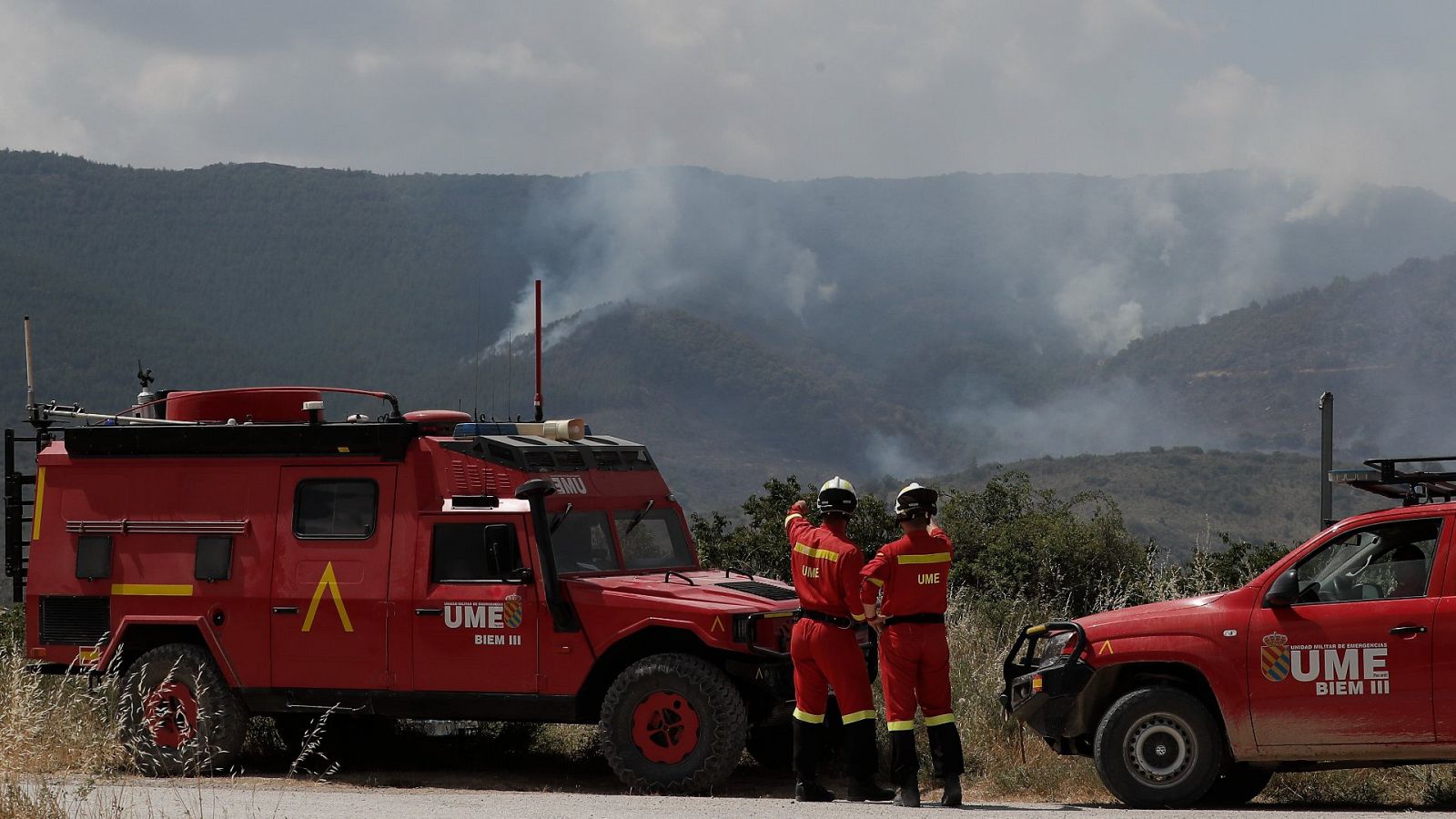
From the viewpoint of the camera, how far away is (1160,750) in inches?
389

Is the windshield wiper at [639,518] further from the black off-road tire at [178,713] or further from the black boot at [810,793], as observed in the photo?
the black off-road tire at [178,713]

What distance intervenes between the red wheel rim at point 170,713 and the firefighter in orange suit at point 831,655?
459 cm

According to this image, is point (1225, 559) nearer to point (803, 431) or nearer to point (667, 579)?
point (667, 579)

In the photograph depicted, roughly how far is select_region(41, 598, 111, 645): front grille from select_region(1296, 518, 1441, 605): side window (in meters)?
8.28

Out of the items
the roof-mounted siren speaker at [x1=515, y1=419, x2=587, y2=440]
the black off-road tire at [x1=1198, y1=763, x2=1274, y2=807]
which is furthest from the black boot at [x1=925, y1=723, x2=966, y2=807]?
the roof-mounted siren speaker at [x1=515, y1=419, x2=587, y2=440]

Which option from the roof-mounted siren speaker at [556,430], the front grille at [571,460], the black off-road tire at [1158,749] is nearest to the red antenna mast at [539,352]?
the roof-mounted siren speaker at [556,430]

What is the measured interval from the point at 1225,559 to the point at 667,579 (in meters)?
8.21

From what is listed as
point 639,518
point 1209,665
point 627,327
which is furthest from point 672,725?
point 627,327

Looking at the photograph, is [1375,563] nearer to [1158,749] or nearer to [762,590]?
[1158,749]

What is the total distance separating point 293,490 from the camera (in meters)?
12.0

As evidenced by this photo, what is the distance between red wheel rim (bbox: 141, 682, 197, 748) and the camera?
1204 cm

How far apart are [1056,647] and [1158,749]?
3.04 feet

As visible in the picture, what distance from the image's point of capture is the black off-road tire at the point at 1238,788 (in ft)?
34.3

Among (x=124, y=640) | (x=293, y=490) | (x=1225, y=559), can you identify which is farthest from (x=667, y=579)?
(x=1225, y=559)
